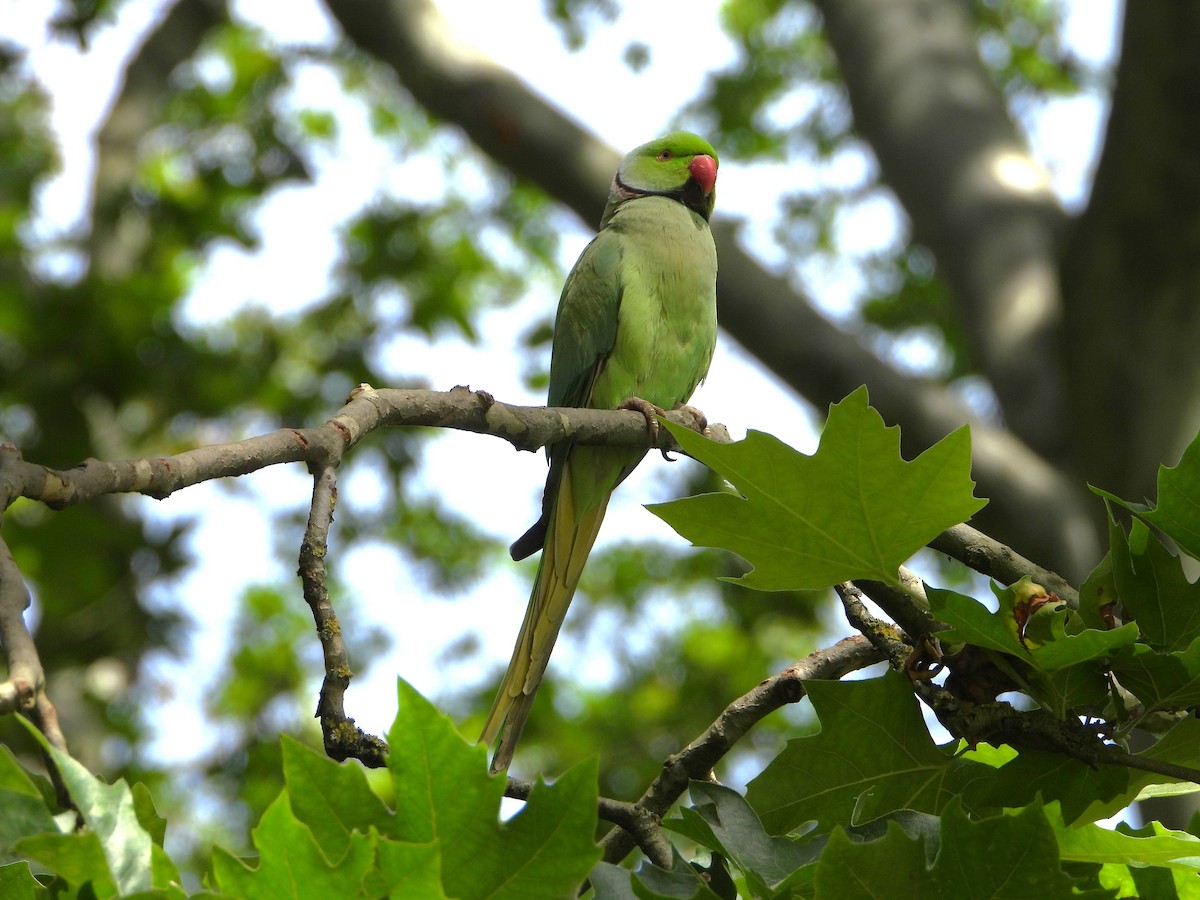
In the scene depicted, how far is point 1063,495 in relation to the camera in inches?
170

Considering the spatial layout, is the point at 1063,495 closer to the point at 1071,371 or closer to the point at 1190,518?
the point at 1071,371

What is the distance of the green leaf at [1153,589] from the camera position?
1.07 meters

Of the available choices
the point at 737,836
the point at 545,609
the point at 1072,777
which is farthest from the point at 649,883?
the point at 545,609

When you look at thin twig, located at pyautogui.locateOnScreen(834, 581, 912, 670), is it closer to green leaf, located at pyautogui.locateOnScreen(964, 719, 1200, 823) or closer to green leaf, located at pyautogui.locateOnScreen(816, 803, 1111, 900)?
green leaf, located at pyautogui.locateOnScreen(964, 719, 1200, 823)

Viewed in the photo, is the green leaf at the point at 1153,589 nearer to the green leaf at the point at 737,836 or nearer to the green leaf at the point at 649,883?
the green leaf at the point at 737,836

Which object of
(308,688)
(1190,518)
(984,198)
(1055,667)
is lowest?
(308,688)

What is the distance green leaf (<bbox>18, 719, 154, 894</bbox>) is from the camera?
2.45ft

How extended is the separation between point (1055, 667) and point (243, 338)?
5.61m

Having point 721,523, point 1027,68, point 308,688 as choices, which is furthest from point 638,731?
point 1027,68

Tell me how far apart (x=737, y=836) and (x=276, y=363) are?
4.95m

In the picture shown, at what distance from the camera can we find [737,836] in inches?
38.9

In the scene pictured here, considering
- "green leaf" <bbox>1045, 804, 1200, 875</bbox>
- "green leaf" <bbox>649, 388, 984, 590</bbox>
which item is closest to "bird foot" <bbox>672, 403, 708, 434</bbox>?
"green leaf" <bbox>649, 388, 984, 590</bbox>

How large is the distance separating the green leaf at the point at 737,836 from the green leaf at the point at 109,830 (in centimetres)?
45

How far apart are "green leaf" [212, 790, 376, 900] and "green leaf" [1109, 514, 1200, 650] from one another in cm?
78
